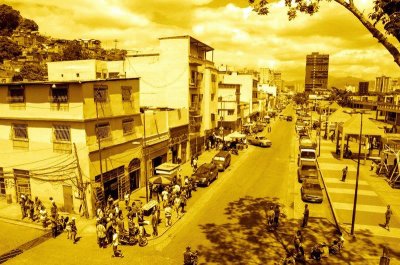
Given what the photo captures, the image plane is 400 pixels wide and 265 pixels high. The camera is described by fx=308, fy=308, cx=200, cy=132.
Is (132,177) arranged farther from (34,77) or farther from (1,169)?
(34,77)

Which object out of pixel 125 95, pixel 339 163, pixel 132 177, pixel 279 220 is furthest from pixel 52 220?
pixel 339 163

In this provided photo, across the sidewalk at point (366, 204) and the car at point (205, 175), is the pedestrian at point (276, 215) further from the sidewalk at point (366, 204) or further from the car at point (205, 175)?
the car at point (205, 175)

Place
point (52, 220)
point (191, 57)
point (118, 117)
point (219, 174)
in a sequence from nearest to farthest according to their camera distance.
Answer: point (52, 220)
point (118, 117)
point (219, 174)
point (191, 57)

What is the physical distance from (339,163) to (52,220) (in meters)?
37.9

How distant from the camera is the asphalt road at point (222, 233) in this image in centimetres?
1836

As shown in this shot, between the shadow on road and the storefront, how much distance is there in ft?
49.1

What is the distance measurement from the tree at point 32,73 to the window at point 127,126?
183ft

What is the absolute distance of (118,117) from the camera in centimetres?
2750

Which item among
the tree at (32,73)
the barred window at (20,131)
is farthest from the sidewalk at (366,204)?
the tree at (32,73)

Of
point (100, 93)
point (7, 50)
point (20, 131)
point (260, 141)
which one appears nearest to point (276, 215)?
point (100, 93)

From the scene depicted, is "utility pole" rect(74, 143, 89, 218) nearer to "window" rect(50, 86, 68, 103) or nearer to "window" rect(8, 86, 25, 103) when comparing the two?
"window" rect(50, 86, 68, 103)

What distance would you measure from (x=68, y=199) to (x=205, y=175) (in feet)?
44.5

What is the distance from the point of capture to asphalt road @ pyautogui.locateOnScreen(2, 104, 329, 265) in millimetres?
18359

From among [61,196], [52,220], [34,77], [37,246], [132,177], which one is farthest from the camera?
[34,77]
